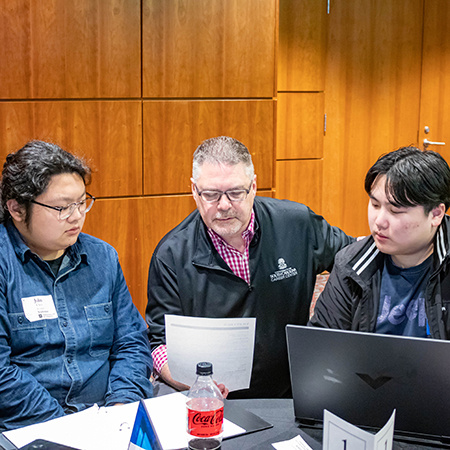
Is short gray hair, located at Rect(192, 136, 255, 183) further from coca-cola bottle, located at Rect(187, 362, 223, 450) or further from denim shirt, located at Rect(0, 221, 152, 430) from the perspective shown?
coca-cola bottle, located at Rect(187, 362, 223, 450)

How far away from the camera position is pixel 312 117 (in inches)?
228

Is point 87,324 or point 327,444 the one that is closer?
point 327,444

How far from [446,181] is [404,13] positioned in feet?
14.9

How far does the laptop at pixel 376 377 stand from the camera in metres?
1.46

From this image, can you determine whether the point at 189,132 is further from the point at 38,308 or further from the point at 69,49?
the point at 38,308

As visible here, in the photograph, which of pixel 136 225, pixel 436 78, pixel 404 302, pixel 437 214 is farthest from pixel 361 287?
pixel 436 78

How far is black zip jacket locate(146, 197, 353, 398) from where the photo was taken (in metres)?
2.33

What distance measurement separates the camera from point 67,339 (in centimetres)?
207

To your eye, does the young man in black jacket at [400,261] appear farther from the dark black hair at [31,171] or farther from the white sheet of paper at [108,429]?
the dark black hair at [31,171]

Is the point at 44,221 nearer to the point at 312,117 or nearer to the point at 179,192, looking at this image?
the point at 179,192

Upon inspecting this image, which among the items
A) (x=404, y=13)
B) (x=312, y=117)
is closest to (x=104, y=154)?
(x=312, y=117)

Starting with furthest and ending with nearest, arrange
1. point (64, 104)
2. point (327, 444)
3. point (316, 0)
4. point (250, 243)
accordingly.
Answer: point (316, 0)
point (64, 104)
point (250, 243)
point (327, 444)

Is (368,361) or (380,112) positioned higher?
(380,112)

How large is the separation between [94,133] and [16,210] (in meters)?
1.95
